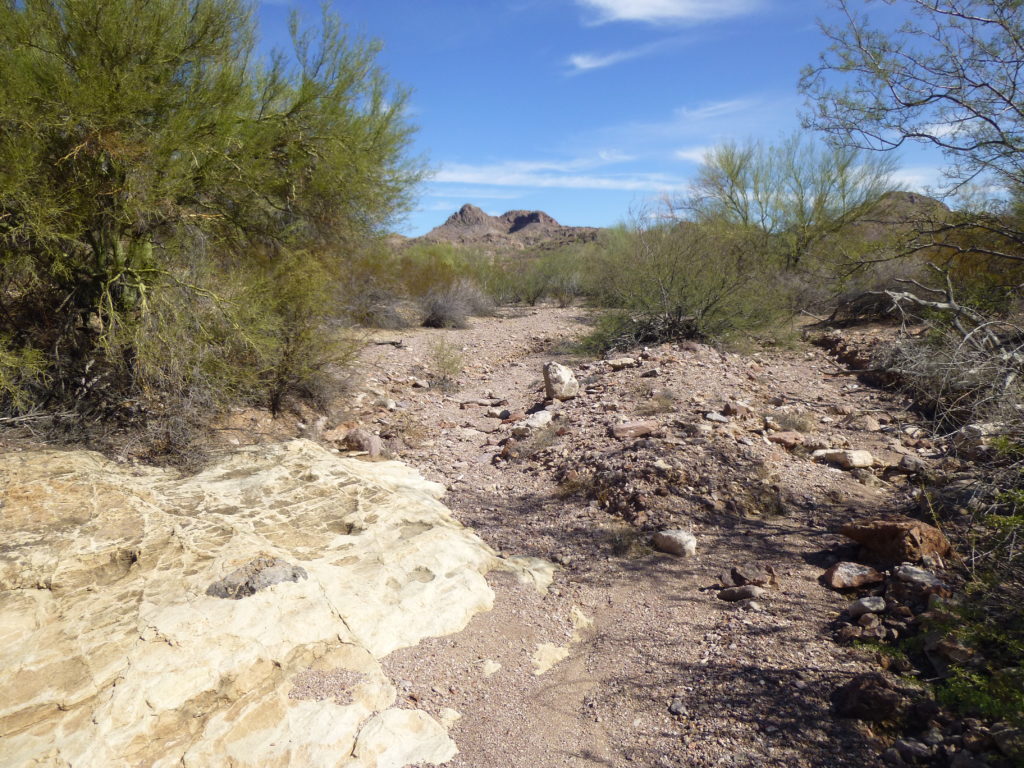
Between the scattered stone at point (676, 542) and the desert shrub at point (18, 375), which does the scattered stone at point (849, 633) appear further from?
the desert shrub at point (18, 375)

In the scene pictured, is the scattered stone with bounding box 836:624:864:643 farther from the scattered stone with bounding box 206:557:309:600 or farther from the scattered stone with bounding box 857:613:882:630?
the scattered stone with bounding box 206:557:309:600

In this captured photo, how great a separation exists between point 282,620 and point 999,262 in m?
8.77

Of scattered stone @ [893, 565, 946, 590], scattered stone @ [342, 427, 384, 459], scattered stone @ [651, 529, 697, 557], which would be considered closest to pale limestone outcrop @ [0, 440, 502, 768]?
scattered stone @ [651, 529, 697, 557]

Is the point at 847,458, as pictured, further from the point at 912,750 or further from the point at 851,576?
the point at 912,750

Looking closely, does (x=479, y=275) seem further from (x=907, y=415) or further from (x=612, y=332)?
(x=907, y=415)

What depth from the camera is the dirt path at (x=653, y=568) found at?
2.71 metres

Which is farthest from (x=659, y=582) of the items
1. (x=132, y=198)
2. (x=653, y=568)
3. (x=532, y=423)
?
(x=132, y=198)

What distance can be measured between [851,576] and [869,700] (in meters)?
1.33

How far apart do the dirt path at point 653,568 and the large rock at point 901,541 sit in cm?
32

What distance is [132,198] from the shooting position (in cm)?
541

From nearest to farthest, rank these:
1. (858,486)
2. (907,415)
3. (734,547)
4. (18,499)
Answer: (18,499), (734,547), (858,486), (907,415)

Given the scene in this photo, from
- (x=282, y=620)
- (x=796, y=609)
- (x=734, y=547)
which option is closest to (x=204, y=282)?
(x=282, y=620)

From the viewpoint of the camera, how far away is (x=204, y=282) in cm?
624

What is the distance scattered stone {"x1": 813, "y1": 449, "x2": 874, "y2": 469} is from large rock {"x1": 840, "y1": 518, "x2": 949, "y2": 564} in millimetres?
1538
